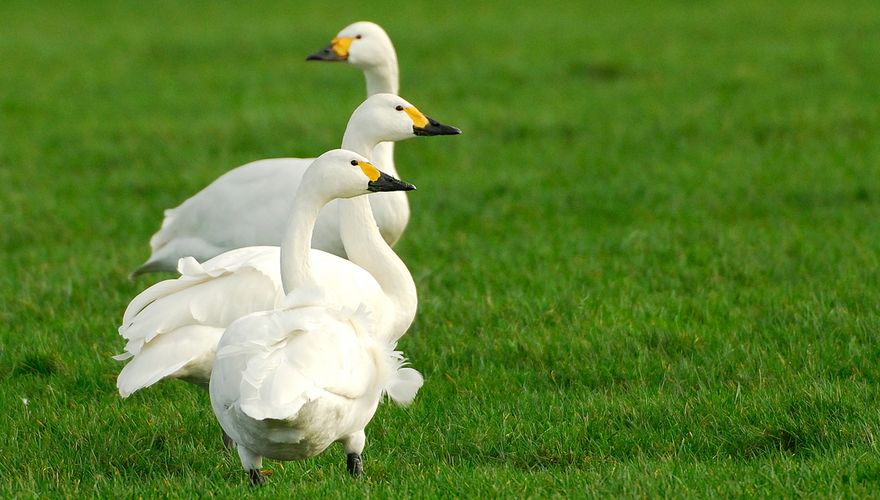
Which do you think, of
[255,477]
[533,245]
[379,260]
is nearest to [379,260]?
[379,260]

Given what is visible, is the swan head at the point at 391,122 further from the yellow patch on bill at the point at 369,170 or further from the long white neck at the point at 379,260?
the yellow patch on bill at the point at 369,170

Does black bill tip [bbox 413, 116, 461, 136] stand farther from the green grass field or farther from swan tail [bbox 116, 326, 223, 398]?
swan tail [bbox 116, 326, 223, 398]

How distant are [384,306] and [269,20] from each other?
54.4 feet

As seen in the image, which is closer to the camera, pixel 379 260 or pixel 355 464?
pixel 355 464

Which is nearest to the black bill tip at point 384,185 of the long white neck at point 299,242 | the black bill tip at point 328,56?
the long white neck at point 299,242

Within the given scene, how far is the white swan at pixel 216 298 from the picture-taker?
16.4ft

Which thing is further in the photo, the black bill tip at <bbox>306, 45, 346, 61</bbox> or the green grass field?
the black bill tip at <bbox>306, 45, 346, 61</bbox>

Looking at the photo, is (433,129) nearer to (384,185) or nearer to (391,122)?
(391,122)

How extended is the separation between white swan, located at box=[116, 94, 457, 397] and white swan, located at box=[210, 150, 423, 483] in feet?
1.69

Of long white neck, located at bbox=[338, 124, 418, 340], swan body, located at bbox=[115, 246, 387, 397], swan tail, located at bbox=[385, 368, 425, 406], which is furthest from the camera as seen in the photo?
long white neck, located at bbox=[338, 124, 418, 340]

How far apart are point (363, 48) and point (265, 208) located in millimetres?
1217

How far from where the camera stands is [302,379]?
164 inches

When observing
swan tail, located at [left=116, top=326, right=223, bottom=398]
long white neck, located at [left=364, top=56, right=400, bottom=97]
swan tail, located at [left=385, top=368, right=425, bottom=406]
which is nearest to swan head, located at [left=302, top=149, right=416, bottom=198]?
swan tail, located at [left=116, top=326, right=223, bottom=398]

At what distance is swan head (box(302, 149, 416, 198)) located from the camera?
5082 mm
